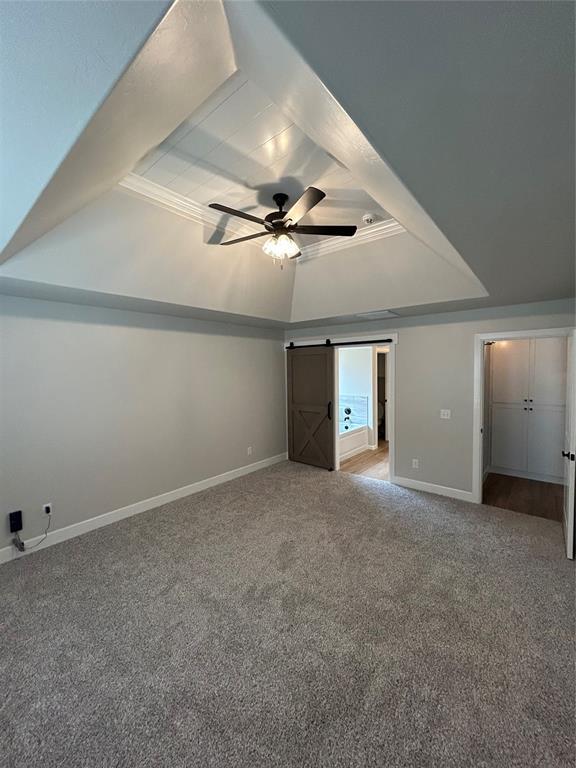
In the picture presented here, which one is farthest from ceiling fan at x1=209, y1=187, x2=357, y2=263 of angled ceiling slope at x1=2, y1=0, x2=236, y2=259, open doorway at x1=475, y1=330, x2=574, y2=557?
open doorway at x1=475, y1=330, x2=574, y2=557

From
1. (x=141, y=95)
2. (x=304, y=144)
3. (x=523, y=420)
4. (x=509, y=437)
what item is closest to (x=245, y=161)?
(x=304, y=144)

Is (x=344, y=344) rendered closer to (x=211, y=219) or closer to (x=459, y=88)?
(x=211, y=219)

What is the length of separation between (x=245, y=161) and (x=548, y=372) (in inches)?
189

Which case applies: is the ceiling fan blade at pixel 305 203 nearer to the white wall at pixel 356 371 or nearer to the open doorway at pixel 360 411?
the open doorway at pixel 360 411

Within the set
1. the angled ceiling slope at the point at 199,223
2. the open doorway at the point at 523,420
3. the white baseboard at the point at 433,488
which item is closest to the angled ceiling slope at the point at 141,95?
the angled ceiling slope at the point at 199,223

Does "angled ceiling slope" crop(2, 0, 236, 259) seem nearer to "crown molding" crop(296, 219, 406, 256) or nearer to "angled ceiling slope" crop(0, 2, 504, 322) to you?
"angled ceiling slope" crop(0, 2, 504, 322)

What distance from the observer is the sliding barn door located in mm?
5285

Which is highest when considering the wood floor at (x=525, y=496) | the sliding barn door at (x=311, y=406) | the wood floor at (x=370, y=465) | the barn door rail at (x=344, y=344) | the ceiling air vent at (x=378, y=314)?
the ceiling air vent at (x=378, y=314)

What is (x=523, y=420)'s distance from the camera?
15.8 feet

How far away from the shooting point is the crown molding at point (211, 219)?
241cm

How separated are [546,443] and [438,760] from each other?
4484mm

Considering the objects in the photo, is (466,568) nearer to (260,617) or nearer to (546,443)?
(260,617)

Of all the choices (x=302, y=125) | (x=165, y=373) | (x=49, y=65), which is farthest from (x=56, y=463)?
(x=302, y=125)

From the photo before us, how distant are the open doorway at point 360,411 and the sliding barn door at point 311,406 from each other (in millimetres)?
442
